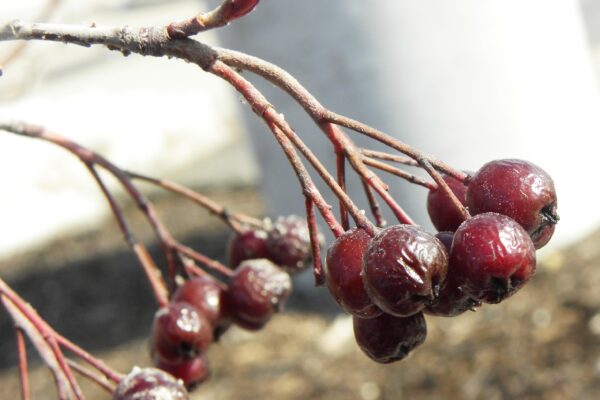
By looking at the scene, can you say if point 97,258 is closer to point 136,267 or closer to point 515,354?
point 136,267

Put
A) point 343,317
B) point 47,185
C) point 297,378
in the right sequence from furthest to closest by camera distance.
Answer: point 47,185, point 343,317, point 297,378

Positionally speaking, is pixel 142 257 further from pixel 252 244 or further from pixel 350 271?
pixel 350 271

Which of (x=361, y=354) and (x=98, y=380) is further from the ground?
(x=98, y=380)

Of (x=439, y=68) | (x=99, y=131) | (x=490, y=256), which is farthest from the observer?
(x=99, y=131)

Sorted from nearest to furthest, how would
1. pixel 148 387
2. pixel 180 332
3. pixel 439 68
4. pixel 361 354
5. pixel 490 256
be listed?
1. pixel 490 256
2. pixel 148 387
3. pixel 180 332
4. pixel 439 68
5. pixel 361 354

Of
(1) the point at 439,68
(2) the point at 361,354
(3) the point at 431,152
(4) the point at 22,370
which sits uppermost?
(4) the point at 22,370

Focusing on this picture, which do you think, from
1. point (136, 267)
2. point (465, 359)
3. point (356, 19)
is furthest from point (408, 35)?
point (136, 267)

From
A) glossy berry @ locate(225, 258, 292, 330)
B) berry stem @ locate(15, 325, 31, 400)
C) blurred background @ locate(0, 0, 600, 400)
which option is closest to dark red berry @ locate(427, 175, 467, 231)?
glossy berry @ locate(225, 258, 292, 330)

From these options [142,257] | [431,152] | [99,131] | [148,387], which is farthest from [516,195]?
[99,131]
